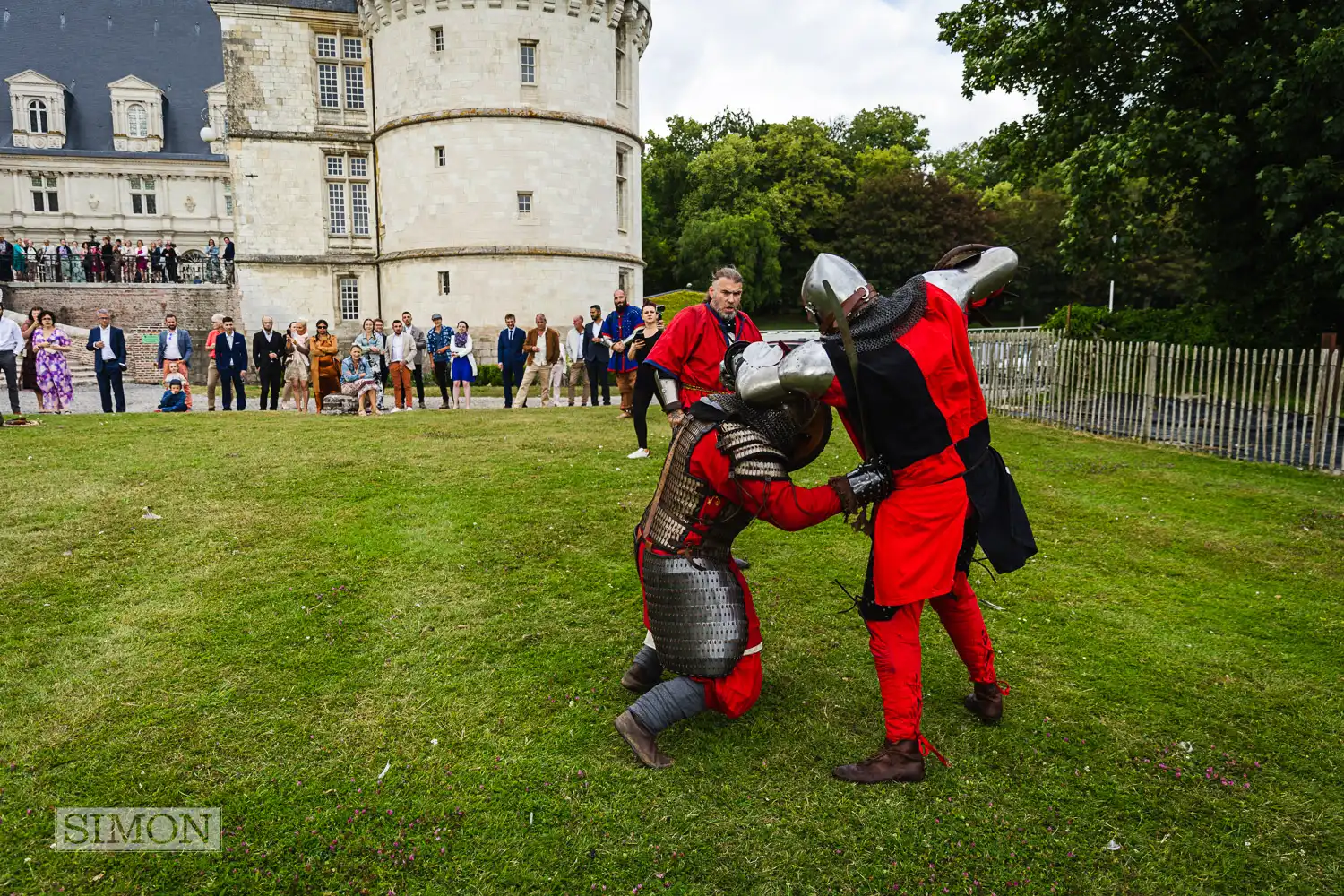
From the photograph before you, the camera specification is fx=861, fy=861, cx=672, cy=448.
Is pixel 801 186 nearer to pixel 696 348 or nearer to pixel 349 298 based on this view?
pixel 349 298

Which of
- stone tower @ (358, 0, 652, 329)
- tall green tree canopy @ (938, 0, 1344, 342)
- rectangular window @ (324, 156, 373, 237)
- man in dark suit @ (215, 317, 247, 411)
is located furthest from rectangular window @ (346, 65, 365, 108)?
tall green tree canopy @ (938, 0, 1344, 342)

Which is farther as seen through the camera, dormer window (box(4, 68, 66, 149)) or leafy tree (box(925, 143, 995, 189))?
leafy tree (box(925, 143, 995, 189))

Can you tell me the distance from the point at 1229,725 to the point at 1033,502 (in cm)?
512

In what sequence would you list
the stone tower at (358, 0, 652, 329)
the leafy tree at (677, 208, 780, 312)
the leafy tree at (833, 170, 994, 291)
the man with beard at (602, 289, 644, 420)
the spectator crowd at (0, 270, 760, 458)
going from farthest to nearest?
the leafy tree at (833, 170, 994, 291)
the leafy tree at (677, 208, 780, 312)
the stone tower at (358, 0, 652, 329)
the spectator crowd at (0, 270, 760, 458)
the man with beard at (602, 289, 644, 420)

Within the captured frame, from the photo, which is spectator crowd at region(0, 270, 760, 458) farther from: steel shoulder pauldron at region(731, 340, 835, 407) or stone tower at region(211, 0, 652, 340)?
steel shoulder pauldron at region(731, 340, 835, 407)

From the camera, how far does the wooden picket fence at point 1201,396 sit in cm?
1173

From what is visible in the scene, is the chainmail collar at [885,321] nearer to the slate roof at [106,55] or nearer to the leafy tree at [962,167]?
the slate roof at [106,55]

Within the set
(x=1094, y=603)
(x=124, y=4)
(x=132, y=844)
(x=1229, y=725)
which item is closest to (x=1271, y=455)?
(x=1094, y=603)

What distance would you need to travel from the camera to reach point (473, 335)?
28.4 m

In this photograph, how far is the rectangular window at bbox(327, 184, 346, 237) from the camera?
30.7m

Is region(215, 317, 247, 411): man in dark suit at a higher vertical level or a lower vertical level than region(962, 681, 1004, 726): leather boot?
higher

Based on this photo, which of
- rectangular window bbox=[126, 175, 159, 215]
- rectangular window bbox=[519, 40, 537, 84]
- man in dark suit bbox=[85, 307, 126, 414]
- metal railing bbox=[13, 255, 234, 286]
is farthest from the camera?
rectangular window bbox=[126, 175, 159, 215]

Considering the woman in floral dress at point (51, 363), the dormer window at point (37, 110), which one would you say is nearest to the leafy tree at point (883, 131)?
the dormer window at point (37, 110)

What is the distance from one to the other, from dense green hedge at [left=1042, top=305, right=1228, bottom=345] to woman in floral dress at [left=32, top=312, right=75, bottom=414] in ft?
75.6
